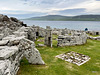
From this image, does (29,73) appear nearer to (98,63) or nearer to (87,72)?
(87,72)

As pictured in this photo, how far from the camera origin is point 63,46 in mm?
16109

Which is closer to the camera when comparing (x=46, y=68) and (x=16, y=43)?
(x=16, y=43)

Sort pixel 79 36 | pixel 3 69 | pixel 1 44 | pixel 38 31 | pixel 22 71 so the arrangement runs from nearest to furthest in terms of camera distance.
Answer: pixel 3 69, pixel 1 44, pixel 22 71, pixel 79 36, pixel 38 31

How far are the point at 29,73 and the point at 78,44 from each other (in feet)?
40.2

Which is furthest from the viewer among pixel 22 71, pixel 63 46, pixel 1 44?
pixel 63 46

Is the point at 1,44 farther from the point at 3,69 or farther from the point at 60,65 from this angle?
the point at 60,65

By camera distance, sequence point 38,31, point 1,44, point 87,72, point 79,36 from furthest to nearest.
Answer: point 38,31 → point 79,36 → point 87,72 → point 1,44

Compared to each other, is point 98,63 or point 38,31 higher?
point 38,31

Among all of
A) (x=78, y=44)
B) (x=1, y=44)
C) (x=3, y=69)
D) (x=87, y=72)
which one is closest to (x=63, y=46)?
(x=78, y=44)

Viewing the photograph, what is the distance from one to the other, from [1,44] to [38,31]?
1820 centimetres

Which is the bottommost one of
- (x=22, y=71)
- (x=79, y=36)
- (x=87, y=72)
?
(x=87, y=72)

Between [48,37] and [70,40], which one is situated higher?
[48,37]

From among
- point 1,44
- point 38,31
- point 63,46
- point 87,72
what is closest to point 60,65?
point 87,72

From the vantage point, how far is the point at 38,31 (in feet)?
82.4
